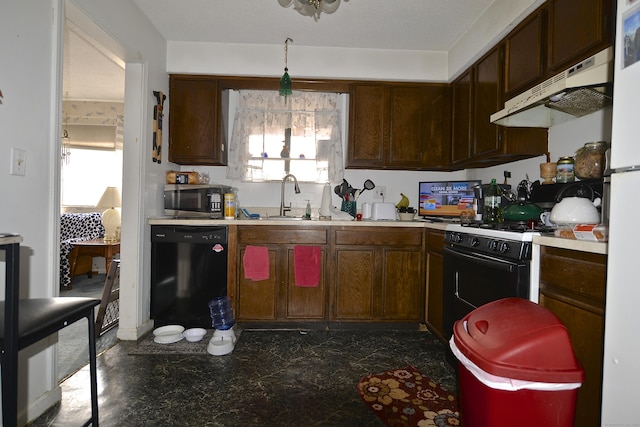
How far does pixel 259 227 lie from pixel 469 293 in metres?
1.60

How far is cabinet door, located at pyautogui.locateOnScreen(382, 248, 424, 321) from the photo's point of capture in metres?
2.80

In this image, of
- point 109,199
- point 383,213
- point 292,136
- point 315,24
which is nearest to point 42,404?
point 383,213

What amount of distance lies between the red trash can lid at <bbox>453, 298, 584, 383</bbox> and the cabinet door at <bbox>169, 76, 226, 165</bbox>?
8.67ft

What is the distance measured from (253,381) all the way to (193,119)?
7.46ft

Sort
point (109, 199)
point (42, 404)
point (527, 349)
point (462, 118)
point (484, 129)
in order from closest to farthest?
point (527, 349) → point (42, 404) → point (484, 129) → point (462, 118) → point (109, 199)

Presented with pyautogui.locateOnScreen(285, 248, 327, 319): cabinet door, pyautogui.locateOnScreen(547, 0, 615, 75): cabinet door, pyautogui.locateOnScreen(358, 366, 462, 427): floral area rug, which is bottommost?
pyautogui.locateOnScreen(358, 366, 462, 427): floral area rug

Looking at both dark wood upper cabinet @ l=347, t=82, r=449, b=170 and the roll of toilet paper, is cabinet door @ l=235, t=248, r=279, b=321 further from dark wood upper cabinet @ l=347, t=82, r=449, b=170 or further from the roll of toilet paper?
dark wood upper cabinet @ l=347, t=82, r=449, b=170

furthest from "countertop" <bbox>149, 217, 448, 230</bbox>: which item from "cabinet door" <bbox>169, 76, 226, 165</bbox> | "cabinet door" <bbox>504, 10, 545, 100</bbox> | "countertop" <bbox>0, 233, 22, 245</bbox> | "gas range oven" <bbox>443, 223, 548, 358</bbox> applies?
"countertop" <bbox>0, 233, 22, 245</bbox>

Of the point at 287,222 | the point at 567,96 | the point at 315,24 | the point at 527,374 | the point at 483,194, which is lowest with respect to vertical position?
the point at 527,374

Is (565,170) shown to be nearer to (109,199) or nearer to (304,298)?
(304,298)

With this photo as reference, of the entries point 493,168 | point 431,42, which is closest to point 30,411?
point 493,168

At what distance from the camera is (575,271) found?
1.33m

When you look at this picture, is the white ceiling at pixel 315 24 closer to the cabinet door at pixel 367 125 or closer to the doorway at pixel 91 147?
the cabinet door at pixel 367 125

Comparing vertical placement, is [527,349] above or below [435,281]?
above
